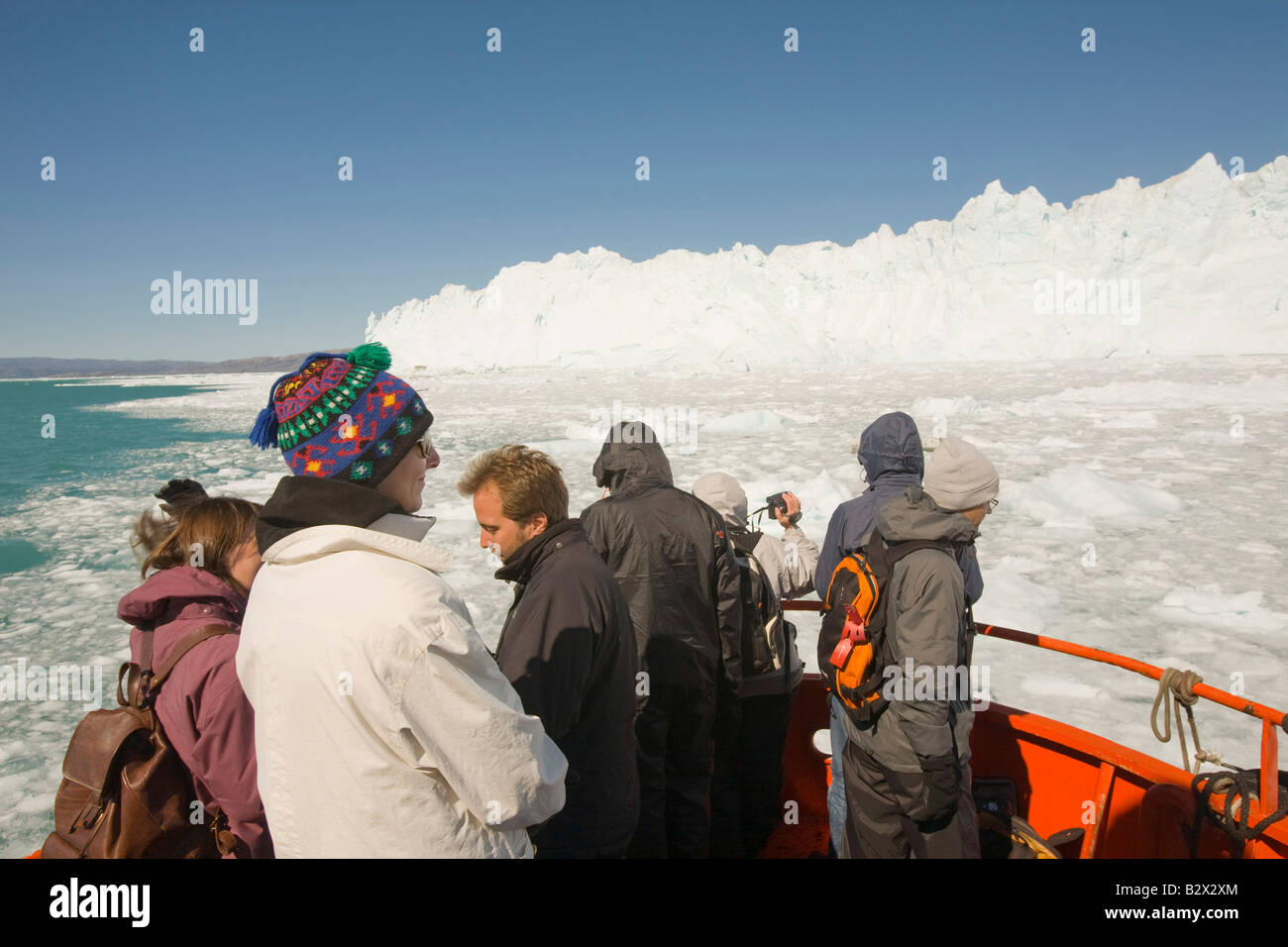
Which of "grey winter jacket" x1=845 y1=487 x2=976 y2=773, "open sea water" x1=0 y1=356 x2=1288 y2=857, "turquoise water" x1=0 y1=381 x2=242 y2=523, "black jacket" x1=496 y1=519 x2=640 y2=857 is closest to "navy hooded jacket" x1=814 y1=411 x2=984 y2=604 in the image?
"grey winter jacket" x1=845 y1=487 x2=976 y2=773

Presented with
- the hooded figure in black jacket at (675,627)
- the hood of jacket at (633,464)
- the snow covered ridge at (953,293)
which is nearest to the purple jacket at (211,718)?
the hooded figure in black jacket at (675,627)

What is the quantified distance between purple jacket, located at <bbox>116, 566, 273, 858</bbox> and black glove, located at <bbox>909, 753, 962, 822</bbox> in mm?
1495

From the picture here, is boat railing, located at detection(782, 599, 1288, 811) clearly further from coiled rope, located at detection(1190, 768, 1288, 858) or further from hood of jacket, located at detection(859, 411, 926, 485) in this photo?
hood of jacket, located at detection(859, 411, 926, 485)

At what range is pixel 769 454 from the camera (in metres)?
12.7

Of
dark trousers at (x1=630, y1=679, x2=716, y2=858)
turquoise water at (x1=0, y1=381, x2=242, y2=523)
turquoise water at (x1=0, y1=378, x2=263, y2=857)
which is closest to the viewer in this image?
dark trousers at (x1=630, y1=679, x2=716, y2=858)

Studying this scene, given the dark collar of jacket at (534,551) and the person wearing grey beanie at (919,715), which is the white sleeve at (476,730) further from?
the person wearing grey beanie at (919,715)

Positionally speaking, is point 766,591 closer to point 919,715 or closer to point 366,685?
point 919,715

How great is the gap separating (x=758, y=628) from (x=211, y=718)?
1525mm

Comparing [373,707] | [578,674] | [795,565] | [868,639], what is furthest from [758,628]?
[373,707]

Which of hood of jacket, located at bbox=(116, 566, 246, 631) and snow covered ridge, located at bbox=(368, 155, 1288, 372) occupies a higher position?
snow covered ridge, located at bbox=(368, 155, 1288, 372)

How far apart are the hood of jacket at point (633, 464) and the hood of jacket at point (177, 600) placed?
42.9 inches

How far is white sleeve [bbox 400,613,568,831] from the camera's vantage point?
897 mm

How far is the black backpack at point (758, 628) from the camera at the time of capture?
2.30 m
